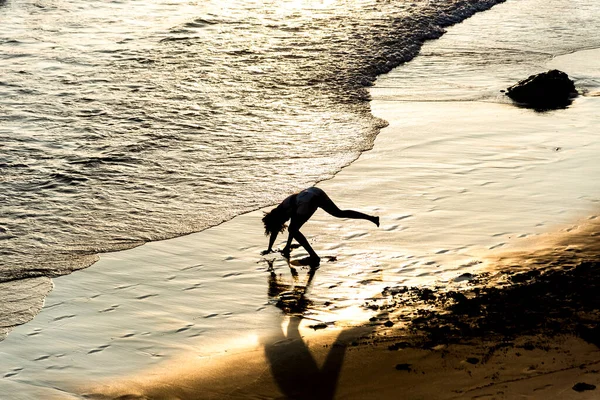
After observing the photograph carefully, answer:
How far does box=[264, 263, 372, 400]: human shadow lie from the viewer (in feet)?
21.3

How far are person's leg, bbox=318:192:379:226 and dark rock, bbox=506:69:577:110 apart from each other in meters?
6.65

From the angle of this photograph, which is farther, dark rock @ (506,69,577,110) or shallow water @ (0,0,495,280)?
dark rock @ (506,69,577,110)

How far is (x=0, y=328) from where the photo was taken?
308 inches

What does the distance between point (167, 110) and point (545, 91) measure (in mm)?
6395

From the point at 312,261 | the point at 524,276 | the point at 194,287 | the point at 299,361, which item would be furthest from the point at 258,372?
the point at 524,276

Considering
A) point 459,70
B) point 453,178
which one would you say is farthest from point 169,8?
point 453,178

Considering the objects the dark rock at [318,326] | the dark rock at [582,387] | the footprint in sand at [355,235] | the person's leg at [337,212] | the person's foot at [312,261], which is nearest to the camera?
the dark rock at [582,387]

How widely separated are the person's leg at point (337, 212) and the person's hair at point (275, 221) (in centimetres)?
42

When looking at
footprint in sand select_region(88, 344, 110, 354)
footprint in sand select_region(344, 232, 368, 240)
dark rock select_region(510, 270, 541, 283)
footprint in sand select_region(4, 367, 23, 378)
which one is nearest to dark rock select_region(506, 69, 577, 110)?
footprint in sand select_region(344, 232, 368, 240)

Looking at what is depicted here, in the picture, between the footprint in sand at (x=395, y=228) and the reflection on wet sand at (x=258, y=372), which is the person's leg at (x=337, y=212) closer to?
the footprint in sand at (x=395, y=228)

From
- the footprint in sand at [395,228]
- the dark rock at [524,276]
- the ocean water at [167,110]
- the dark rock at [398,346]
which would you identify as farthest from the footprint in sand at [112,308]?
the dark rock at [524,276]

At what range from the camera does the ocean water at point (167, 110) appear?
34.2 ft

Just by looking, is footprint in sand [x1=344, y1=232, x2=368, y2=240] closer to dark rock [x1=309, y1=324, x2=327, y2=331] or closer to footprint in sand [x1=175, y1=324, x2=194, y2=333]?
dark rock [x1=309, y1=324, x2=327, y2=331]

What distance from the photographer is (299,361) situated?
22.5 feet
